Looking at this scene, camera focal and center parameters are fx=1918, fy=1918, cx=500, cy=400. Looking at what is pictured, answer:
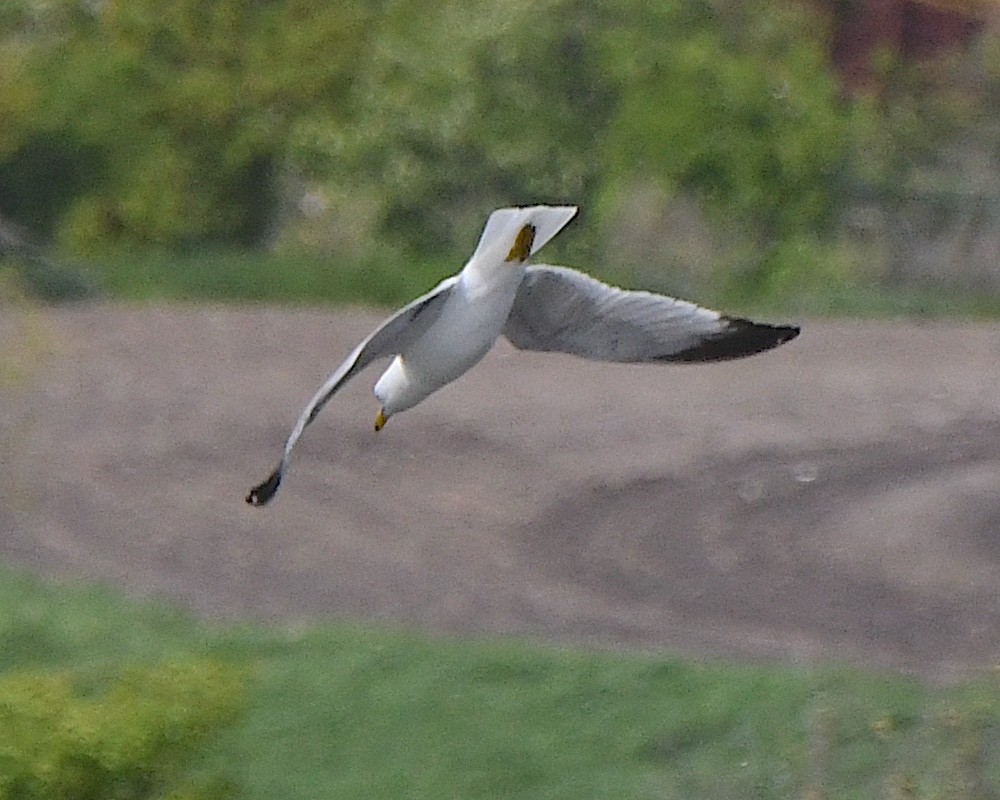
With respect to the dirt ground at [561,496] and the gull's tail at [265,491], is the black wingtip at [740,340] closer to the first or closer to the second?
the gull's tail at [265,491]

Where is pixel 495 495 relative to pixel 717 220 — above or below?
below

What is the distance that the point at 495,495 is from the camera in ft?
20.1

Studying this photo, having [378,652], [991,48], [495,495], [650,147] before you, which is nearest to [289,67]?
[650,147]

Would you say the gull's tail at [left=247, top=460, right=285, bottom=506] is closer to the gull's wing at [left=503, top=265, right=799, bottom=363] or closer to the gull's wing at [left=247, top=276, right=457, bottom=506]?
the gull's wing at [left=247, top=276, right=457, bottom=506]

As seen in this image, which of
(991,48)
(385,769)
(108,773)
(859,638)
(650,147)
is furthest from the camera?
(991,48)

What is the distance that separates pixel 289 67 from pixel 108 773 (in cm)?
878

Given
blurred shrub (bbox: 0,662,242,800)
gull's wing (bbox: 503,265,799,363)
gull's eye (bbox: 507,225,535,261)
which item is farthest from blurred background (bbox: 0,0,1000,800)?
gull's eye (bbox: 507,225,535,261)

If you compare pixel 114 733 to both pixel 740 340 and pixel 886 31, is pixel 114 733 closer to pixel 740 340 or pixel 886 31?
pixel 740 340

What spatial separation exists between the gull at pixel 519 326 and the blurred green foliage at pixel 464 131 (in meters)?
7.84

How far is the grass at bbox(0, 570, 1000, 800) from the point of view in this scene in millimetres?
3920

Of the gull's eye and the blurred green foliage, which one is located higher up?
the blurred green foliage

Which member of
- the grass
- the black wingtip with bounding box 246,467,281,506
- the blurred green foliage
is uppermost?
the blurred green foliage

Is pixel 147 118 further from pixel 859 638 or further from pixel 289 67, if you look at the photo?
pixel 859 638

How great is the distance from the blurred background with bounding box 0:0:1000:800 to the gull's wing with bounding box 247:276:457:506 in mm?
1569
